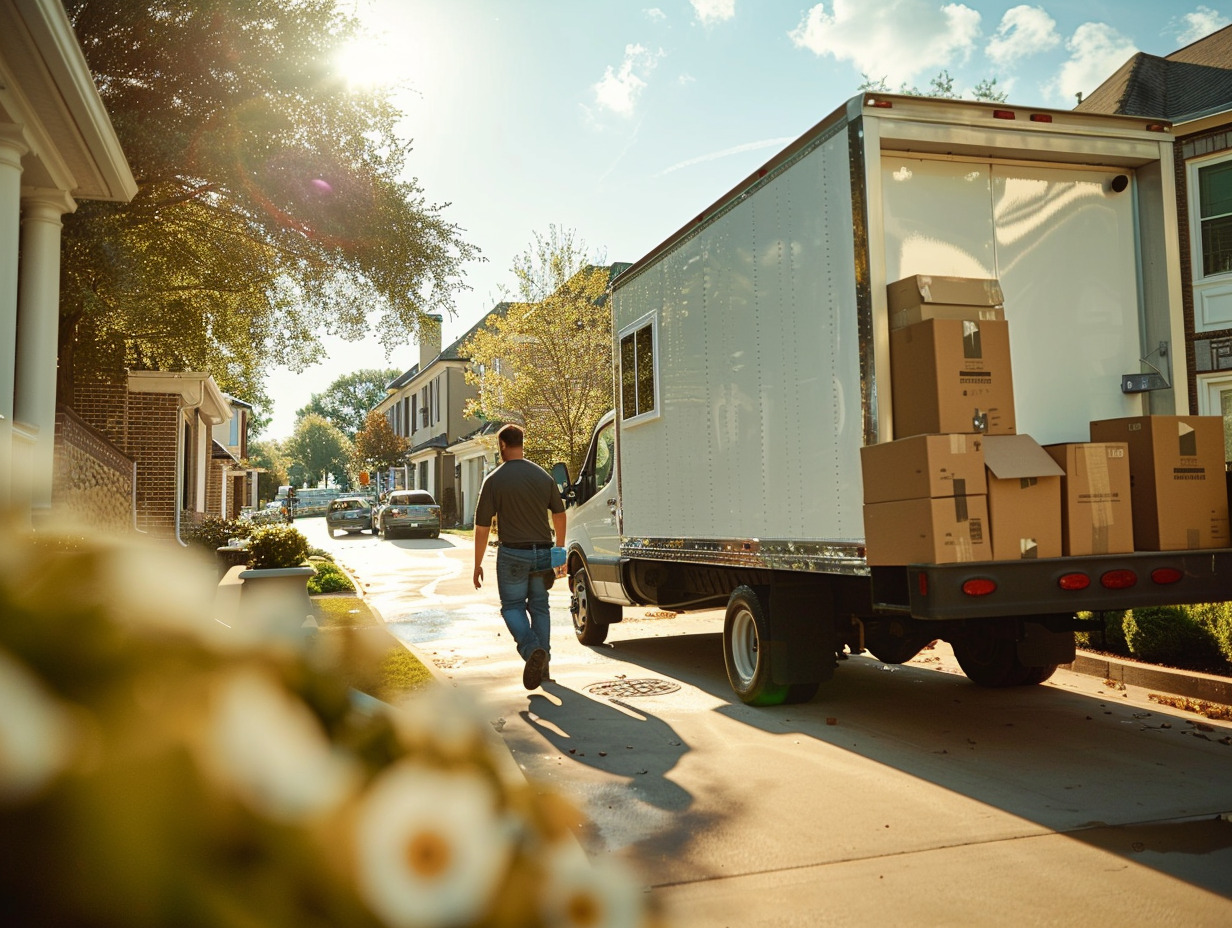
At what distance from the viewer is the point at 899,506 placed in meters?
5.47

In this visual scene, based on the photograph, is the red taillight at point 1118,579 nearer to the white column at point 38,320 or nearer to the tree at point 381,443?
the white column at point 38,320

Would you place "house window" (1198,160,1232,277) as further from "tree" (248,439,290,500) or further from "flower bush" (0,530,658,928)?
"tree" (248,439,290,500)

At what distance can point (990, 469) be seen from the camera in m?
5.43

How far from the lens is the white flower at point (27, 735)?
53 centimetres

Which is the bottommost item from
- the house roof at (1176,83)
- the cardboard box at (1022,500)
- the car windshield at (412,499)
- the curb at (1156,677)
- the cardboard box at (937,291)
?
the curb at (1156,677)

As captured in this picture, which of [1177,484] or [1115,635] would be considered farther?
[1115,635]

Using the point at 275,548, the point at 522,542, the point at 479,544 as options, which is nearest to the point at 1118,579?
the point at 522,542

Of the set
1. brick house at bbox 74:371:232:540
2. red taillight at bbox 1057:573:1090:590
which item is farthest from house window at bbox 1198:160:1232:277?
brick house at bbox 74:371:232:540

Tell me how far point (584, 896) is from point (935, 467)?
4924 mm

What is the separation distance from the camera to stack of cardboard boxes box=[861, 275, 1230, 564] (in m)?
5.34

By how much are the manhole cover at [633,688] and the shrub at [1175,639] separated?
11.9 ft

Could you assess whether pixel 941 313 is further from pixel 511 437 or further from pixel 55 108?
pixel 55 108

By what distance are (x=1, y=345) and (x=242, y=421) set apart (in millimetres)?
47684

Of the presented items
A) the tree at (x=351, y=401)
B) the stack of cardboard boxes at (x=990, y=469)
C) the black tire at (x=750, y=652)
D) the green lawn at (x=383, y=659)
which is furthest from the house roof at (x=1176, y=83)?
the tree at (x=351, y=401)
